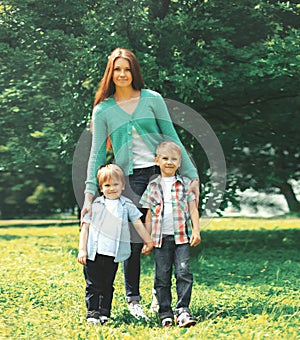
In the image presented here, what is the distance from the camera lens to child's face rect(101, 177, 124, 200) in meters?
4.79

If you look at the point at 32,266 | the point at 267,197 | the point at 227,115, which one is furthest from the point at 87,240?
the point at 267,197

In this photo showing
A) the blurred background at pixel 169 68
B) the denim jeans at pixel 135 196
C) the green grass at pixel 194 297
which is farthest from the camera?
the blurred background at pixel 169 68

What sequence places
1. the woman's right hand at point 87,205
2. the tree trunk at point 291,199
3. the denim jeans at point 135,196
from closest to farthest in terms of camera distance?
the woman's right hand at point 87,205 < the denim jeans at point 135,196 < the tree trunk at point 291,199

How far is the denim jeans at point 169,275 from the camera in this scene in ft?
15.5

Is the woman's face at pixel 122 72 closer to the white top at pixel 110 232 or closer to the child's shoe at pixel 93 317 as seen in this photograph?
the white top at pixel 110 232

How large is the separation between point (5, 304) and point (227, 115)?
654cm

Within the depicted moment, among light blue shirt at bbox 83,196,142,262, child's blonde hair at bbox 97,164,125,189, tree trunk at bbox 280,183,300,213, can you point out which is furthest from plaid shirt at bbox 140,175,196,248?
tree trunk at bbox 280,183,300,213

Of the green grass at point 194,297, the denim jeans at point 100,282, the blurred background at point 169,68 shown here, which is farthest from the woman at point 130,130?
the blurred background at point 169,68

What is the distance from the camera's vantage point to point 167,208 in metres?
4.79

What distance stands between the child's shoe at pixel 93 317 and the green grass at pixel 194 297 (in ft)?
0.25

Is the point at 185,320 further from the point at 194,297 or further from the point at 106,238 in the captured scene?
the point at 194,297

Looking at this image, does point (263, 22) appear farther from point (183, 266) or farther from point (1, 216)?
point (1, 216)

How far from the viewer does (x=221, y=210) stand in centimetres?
1002

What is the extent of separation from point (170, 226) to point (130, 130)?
0.77m
